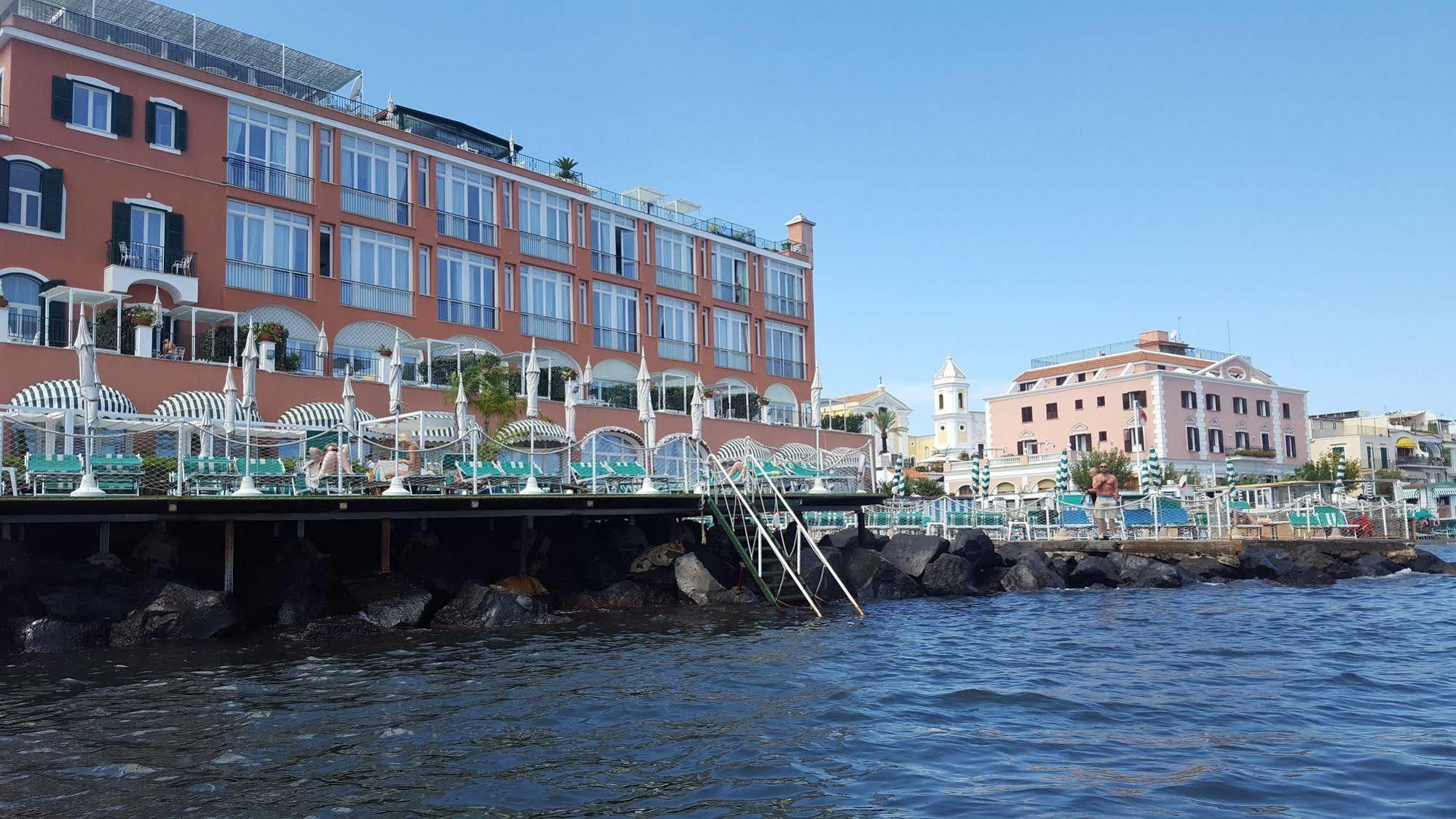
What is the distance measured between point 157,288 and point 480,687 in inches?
883

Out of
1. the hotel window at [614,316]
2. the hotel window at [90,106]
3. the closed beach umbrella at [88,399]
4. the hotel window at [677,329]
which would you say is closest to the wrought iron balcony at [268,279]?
the hotel window at [90,106]

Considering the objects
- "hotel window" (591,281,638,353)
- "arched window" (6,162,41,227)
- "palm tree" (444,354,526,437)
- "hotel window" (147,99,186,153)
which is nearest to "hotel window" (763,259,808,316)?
"hotel window" (591,281,638,353)

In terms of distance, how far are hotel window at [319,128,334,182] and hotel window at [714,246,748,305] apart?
58.9ft

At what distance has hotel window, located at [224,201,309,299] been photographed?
3381 cm

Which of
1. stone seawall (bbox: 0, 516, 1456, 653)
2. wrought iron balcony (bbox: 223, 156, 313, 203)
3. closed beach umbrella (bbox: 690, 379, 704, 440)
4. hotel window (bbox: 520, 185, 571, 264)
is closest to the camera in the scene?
stone seawall (bbox: 0, 516, 1456, 653)

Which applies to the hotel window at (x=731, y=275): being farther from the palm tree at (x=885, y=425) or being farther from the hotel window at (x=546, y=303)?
the palm tree at (x=885, y=425)

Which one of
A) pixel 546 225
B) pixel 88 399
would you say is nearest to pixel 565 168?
pixel 546 225

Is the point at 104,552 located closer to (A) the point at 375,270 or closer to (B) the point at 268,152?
(B) the point at 268,152

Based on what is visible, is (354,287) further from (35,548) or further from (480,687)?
(480,687)

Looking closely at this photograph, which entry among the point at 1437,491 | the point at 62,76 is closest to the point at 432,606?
the point at 62,76

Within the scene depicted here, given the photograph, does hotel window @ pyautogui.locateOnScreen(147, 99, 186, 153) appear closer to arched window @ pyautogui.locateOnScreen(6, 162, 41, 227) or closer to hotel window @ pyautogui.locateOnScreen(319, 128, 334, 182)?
arched window @ pyautogui.locateOnScreen(6, 162, 41, 227)

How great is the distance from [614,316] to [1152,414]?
37288mm

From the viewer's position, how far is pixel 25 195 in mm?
29766

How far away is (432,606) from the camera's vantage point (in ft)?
67.4
